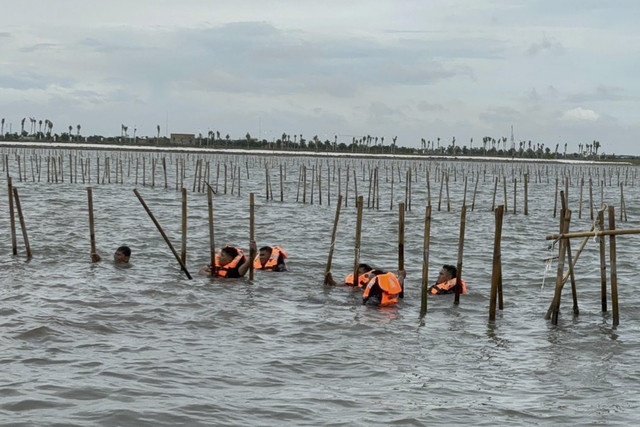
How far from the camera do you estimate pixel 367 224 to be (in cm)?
3141

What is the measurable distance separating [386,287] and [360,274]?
1854 millimetres

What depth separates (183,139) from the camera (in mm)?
189500

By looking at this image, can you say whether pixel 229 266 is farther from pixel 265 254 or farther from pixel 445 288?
pixel 445 288

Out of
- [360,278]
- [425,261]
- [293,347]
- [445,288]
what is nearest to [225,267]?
[360,278]

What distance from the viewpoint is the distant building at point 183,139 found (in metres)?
189

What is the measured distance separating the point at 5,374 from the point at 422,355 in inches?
198

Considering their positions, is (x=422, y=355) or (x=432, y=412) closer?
(x=432, y=412)

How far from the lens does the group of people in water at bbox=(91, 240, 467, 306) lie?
14.8 m

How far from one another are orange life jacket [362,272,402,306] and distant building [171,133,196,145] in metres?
176

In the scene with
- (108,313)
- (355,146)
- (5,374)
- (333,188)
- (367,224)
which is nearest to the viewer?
(5,374)

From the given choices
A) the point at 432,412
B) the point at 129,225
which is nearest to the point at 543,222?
the point at 129,225

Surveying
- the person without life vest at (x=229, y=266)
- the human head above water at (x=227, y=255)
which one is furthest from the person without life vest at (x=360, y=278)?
the human head above water at (x=227, y=255)

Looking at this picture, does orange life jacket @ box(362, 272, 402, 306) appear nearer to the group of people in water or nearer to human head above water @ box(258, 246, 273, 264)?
the group of people in water

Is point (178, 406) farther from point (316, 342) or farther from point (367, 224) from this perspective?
point (367, 224)
